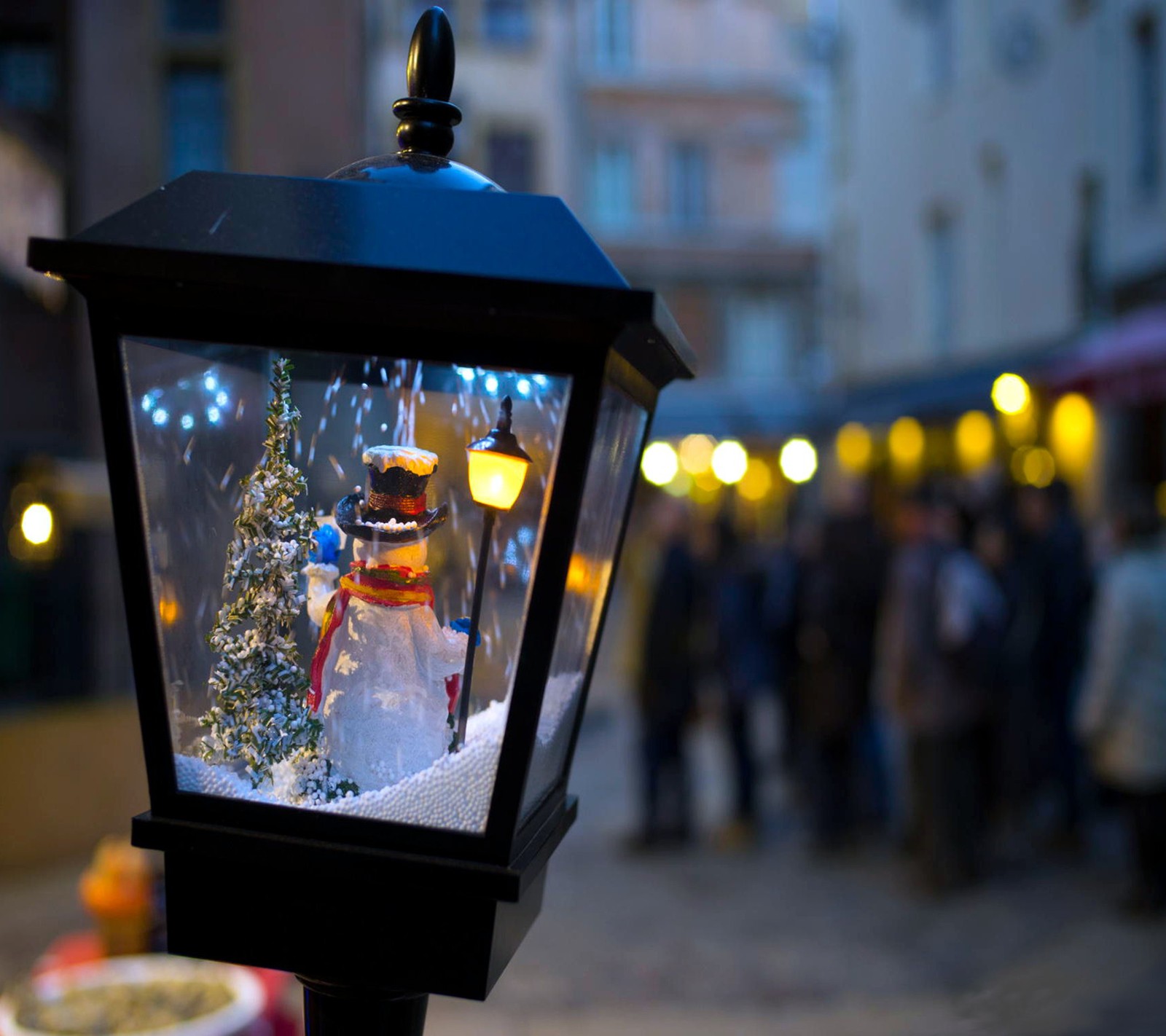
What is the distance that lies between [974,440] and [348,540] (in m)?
14.7

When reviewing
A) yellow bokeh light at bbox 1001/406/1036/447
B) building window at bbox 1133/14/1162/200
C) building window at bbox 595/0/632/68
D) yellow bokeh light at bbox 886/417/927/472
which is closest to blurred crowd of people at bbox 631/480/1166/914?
building window at bbox 1133/14/1162/200

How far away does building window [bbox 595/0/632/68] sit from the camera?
29.6 meters

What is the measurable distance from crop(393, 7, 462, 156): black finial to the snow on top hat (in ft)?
1.40

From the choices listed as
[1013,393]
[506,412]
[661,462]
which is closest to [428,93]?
[506,412]

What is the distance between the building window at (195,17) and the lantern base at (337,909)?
8.60 metres

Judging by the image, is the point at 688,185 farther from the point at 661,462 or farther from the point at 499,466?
the point at 499,466

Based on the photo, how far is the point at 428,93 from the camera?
1552 mm

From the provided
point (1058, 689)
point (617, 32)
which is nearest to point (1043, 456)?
point (1058, 689)

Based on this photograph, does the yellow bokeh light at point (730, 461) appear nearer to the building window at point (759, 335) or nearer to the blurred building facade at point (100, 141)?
the blurred building facade at point (100, 141)

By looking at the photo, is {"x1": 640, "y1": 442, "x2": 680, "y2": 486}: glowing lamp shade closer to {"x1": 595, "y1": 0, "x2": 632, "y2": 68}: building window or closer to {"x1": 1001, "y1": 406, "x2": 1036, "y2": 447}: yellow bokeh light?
{"x1": 1001, "y1": 406, "x2": 1036, "y2": 447}: yellow bokeh light

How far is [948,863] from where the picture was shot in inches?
243

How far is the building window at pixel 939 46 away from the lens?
16.4 m

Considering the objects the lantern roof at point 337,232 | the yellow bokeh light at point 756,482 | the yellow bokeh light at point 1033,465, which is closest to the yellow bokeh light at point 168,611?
the lantern roof at point 337,232

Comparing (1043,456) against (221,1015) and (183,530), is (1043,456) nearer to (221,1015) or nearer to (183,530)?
(221,1015)
